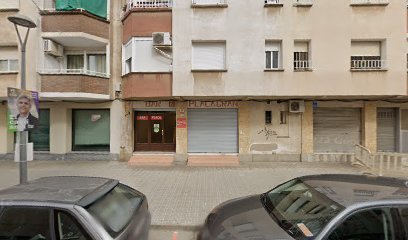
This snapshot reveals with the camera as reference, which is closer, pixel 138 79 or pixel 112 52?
pixel 138 79

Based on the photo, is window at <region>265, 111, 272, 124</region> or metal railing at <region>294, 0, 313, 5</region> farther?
window at <region>265, 111, 272, 124</region>

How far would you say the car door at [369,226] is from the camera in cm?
246

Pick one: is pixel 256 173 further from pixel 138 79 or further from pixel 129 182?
pixel 138 79

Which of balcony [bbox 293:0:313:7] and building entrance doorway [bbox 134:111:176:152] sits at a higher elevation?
balcony [bbox 293:0:313:7]

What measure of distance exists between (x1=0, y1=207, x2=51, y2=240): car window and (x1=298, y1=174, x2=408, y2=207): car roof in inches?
115

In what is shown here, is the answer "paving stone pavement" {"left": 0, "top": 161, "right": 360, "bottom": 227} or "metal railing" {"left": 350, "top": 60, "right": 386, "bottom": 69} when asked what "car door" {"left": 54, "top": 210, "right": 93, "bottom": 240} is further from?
"metal railing" {"left": 350, "top": 60, "right": 386, "bottom": 69}

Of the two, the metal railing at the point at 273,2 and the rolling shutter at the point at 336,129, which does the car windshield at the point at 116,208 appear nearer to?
the metal railing at the point at 273,2

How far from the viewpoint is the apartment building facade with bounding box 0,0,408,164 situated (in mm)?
9531

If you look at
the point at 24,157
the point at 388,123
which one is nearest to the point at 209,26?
the point at 24,157

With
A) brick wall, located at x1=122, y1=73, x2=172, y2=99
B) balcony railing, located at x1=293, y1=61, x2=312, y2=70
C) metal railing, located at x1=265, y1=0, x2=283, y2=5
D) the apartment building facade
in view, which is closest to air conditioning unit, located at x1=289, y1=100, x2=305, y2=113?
the apartment building facade

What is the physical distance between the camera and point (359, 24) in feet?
31.3

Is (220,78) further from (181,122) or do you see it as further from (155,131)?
(155,131)

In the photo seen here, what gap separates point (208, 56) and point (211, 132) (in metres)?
3.08

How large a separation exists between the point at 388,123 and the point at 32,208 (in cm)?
1285
